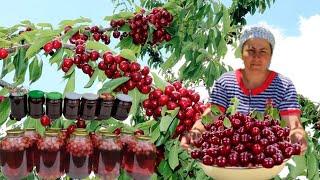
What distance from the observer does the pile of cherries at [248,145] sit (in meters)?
3.34

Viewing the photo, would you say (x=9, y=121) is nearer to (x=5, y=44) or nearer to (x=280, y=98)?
(x=5, y=44)

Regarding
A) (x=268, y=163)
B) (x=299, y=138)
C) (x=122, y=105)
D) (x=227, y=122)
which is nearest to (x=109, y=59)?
(x=122, y=105)

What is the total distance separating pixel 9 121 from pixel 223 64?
1767 mm

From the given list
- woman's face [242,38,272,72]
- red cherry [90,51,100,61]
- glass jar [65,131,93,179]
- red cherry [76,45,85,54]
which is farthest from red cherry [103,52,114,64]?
woman's face [242,38,272,72]

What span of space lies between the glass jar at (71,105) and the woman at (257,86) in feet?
2.40

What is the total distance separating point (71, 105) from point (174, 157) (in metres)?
0.68

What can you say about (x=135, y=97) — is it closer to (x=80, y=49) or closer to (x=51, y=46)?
(x=80, y=49)

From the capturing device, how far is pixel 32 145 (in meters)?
4.25

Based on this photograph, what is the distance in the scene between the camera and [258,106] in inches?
154

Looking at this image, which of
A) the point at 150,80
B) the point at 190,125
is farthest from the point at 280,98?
the point at 150,80

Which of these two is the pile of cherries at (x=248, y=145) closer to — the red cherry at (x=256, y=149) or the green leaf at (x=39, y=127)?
the red cherry at (x=256, y=149)

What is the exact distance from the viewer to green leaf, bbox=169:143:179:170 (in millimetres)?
4031

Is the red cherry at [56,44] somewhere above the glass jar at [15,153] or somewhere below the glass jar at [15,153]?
above

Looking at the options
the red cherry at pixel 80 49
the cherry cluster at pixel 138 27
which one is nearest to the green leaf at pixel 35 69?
the red cherry at pixel 80 49
